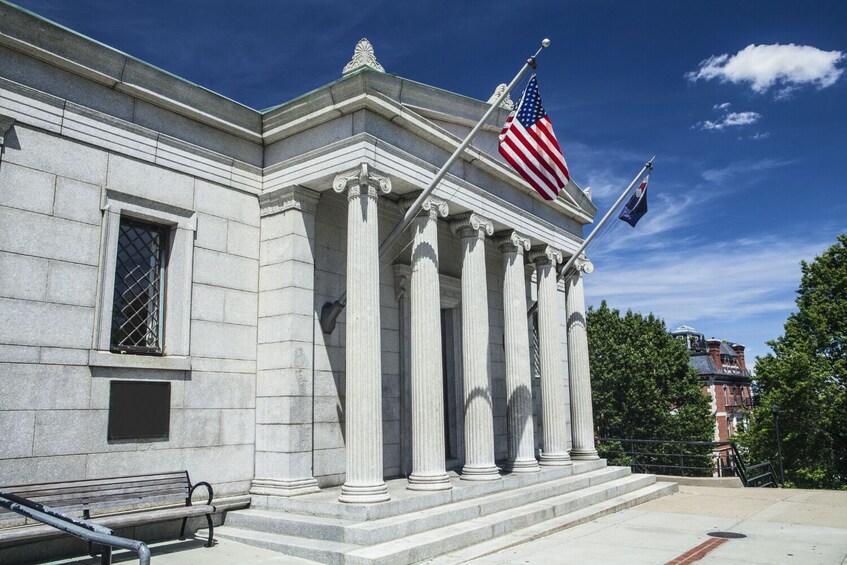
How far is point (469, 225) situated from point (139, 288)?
6616mm

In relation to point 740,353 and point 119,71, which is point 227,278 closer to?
point 119,71

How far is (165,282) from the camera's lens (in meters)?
10.8

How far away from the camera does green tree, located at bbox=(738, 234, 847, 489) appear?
106 feet

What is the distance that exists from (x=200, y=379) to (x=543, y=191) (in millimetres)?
7254

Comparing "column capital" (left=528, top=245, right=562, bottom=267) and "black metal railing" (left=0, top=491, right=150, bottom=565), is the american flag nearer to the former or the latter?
"column capital" (left=528, top=245, right=562, bottom=267)

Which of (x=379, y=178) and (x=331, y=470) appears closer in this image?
(x=379, y=178)

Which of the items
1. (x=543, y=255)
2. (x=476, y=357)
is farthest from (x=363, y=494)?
(x=543, y=255)

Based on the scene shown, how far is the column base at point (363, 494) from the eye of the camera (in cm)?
976

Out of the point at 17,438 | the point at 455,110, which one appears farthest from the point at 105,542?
the point at 455,110

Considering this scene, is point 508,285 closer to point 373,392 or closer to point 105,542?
point 373,392

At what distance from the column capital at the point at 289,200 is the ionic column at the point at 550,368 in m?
6.94

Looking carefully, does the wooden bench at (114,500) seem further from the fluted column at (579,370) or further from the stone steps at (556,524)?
the fluted column at (579,370)

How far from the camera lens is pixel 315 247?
12.4 meters

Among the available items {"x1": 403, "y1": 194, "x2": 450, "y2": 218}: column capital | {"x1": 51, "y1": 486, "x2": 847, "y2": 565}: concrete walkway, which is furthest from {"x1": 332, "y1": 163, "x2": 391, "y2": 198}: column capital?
{"x1": 51, "y1": 486, "x2": 847, "y2": 565}: concrete walkway
